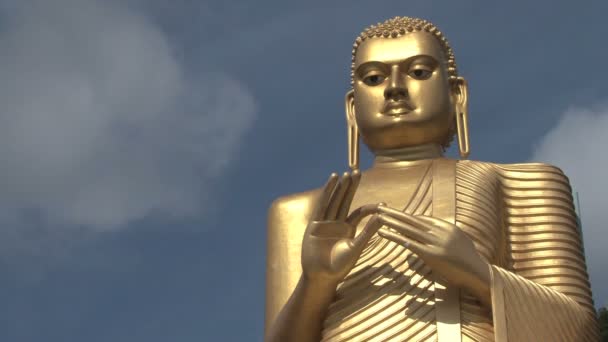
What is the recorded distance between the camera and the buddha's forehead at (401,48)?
328 inches

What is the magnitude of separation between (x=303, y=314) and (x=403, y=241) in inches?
32.2

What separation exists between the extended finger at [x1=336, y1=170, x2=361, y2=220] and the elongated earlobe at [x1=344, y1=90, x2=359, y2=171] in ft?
3.87

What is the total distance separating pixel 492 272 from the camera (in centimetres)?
704

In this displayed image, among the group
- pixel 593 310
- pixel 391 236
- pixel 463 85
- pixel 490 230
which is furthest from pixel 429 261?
pixel 463 85

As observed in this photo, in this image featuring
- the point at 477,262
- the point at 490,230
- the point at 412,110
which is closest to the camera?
the point at 477,262

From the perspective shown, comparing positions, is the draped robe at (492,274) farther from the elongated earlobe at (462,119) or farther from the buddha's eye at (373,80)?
the buddha's eye at (373,80)

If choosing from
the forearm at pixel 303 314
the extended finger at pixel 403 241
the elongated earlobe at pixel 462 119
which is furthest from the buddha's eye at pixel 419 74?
the forearm at pixel 303 314

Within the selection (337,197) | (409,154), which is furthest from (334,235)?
(409,154)

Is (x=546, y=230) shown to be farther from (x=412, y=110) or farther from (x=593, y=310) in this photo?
(x=412, y=110)

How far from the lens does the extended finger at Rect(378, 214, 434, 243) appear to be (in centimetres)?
702

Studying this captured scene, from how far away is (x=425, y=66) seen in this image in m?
→ 8.32

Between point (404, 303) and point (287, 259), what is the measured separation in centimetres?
110

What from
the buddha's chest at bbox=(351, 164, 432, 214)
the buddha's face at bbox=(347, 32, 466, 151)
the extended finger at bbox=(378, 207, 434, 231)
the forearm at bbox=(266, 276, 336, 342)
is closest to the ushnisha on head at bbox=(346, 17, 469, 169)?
the buddha's face at bbox=(347, 32, 466, 151)

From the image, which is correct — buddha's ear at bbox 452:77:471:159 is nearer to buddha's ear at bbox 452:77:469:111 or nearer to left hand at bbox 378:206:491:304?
buddha's ear at bbox 452:77:469:111
